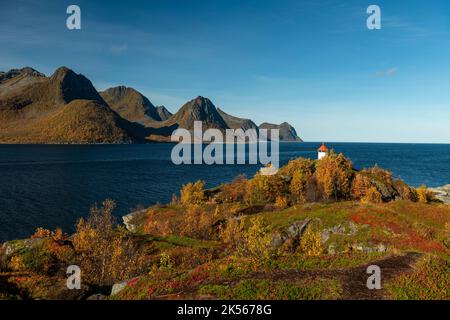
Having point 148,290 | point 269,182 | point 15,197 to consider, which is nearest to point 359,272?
point 148,290

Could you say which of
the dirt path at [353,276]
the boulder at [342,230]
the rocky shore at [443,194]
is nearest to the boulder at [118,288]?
the dirt path at [353,276]

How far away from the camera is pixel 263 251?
20.8m

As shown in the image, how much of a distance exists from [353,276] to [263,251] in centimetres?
554

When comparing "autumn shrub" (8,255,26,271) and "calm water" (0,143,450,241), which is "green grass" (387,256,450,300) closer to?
"autumn shrub" (8,255,26,271)

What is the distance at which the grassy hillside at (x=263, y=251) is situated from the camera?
1627 centimetres

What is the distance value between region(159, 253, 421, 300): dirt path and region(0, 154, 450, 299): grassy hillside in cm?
5

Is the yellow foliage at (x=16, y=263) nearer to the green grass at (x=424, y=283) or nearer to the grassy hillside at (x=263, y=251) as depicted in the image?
the grassy hillside at (x=263, y=251)

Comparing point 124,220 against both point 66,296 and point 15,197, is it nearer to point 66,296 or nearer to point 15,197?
point 15,197

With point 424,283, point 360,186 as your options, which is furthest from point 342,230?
point 360,186

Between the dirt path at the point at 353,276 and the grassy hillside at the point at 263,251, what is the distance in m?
0.05

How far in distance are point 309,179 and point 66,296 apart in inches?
2331
